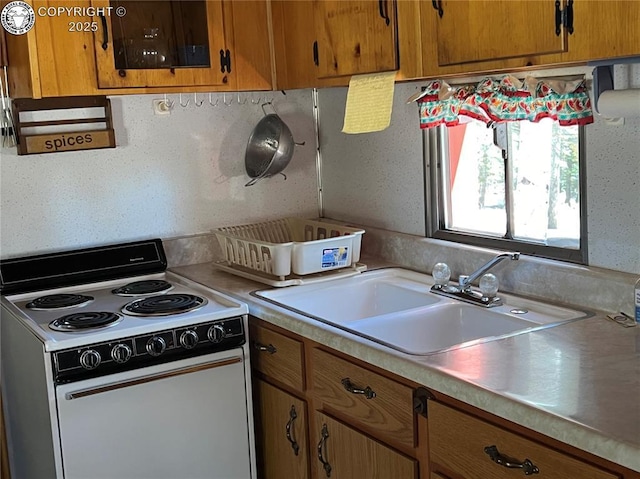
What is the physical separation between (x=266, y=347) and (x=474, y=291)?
0.65 metres

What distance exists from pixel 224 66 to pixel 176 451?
1.27m

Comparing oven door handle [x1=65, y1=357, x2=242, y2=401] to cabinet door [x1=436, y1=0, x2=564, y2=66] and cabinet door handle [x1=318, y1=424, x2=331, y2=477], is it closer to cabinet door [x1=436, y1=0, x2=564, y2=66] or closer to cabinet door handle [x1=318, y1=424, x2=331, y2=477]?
cabinet door handle [x1=318, y1=424, x2=331, y2=477]

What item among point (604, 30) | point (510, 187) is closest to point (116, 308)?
point (510, 187)

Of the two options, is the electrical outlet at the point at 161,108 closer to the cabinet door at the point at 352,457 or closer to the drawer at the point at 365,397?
the drawer at the point at 365,397

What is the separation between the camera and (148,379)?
2416 mm

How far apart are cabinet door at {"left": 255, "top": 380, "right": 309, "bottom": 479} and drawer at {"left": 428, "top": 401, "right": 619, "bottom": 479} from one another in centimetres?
63

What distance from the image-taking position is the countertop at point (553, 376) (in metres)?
1.46

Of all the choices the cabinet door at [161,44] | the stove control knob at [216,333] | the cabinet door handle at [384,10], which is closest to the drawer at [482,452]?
the stove control knob at [216,333]

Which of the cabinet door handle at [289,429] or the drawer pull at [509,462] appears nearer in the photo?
the drawer pull at [509,462]

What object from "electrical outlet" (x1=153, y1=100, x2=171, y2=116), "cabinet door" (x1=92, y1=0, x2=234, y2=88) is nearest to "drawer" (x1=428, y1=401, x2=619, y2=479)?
"cabinet door" (x1=92, y1=0, x2=234, y2=88)

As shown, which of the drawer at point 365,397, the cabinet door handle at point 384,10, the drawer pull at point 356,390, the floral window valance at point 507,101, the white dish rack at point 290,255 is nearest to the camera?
the drawer at point 365,397

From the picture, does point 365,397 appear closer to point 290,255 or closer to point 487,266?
point 487,266

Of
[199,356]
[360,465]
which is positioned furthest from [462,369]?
[199,356]

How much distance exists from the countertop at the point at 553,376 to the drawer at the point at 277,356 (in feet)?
0.43
